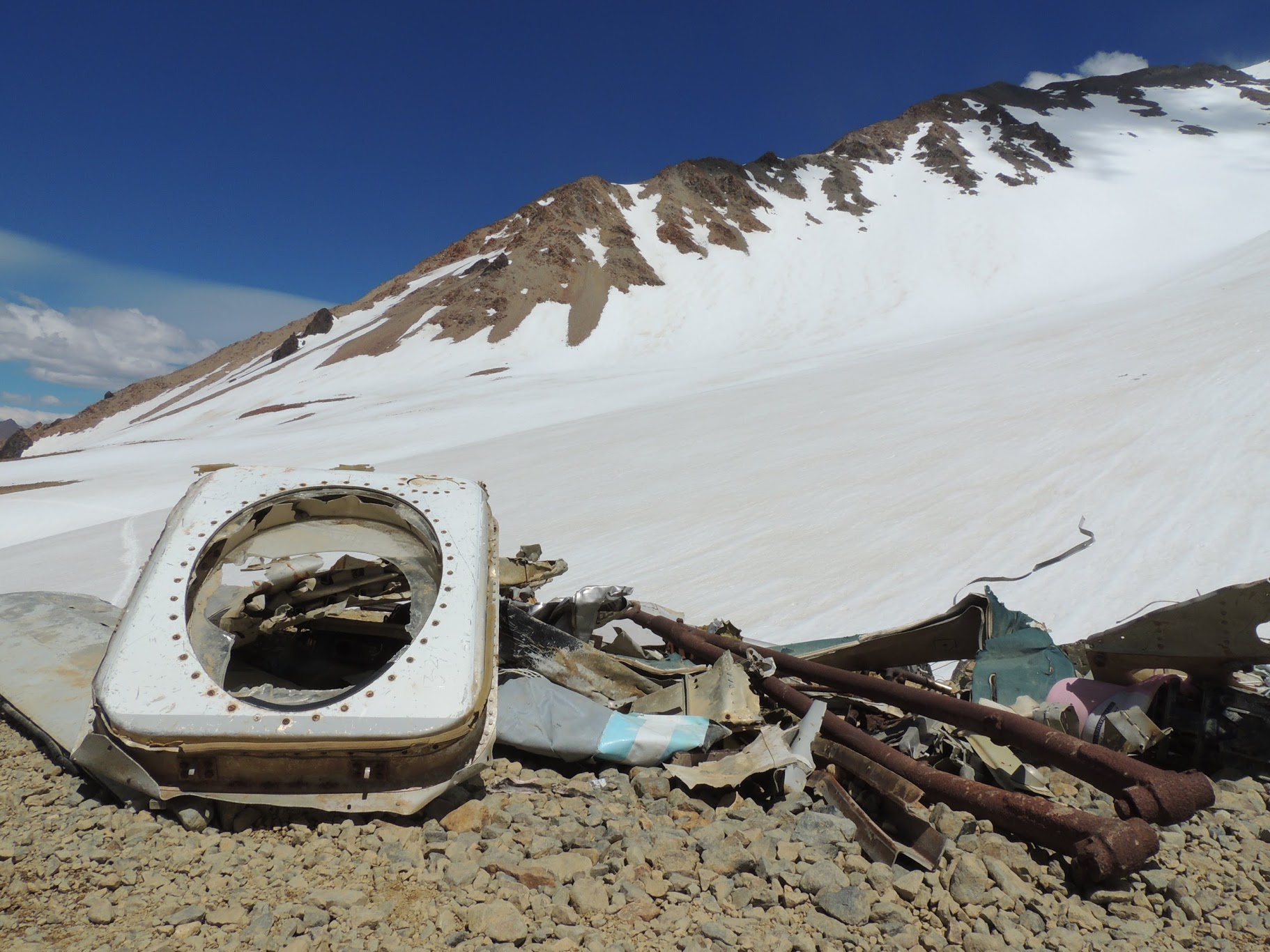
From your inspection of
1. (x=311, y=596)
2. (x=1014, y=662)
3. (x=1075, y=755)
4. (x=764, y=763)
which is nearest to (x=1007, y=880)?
(x=1075, y=755)

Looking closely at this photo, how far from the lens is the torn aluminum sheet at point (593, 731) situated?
2984 millimetres

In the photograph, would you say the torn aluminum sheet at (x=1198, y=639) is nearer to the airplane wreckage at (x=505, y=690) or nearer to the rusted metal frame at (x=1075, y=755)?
the airplane wreckage at (x=505, y=690)

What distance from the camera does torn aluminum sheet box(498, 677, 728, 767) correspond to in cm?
298

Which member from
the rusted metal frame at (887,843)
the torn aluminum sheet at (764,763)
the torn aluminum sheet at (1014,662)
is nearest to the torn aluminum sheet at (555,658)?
the torn aluminum sheet at (764,763)

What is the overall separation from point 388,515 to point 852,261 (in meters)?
47.5

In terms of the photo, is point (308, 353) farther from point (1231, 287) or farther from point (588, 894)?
point (588, 894)

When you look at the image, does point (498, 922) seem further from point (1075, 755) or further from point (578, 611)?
point (578, 611)

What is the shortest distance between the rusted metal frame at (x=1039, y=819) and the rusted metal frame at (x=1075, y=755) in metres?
0.16

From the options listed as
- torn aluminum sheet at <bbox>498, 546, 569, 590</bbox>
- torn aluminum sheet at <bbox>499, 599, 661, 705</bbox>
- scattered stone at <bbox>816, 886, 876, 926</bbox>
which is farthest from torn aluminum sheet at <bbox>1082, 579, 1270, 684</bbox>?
torn aluminum sheet at <bbox>498, 546, 569, 590</bbox>

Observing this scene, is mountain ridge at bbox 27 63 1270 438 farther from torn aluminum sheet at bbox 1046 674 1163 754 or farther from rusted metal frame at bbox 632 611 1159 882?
rusted metal frame at bbox 632 611 1159 882

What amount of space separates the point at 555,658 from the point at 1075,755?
221 cm

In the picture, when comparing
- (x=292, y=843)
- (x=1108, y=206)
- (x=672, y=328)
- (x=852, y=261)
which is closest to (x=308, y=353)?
(x=672, y=328)

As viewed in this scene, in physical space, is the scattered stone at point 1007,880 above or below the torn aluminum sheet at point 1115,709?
above

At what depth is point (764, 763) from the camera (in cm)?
279
